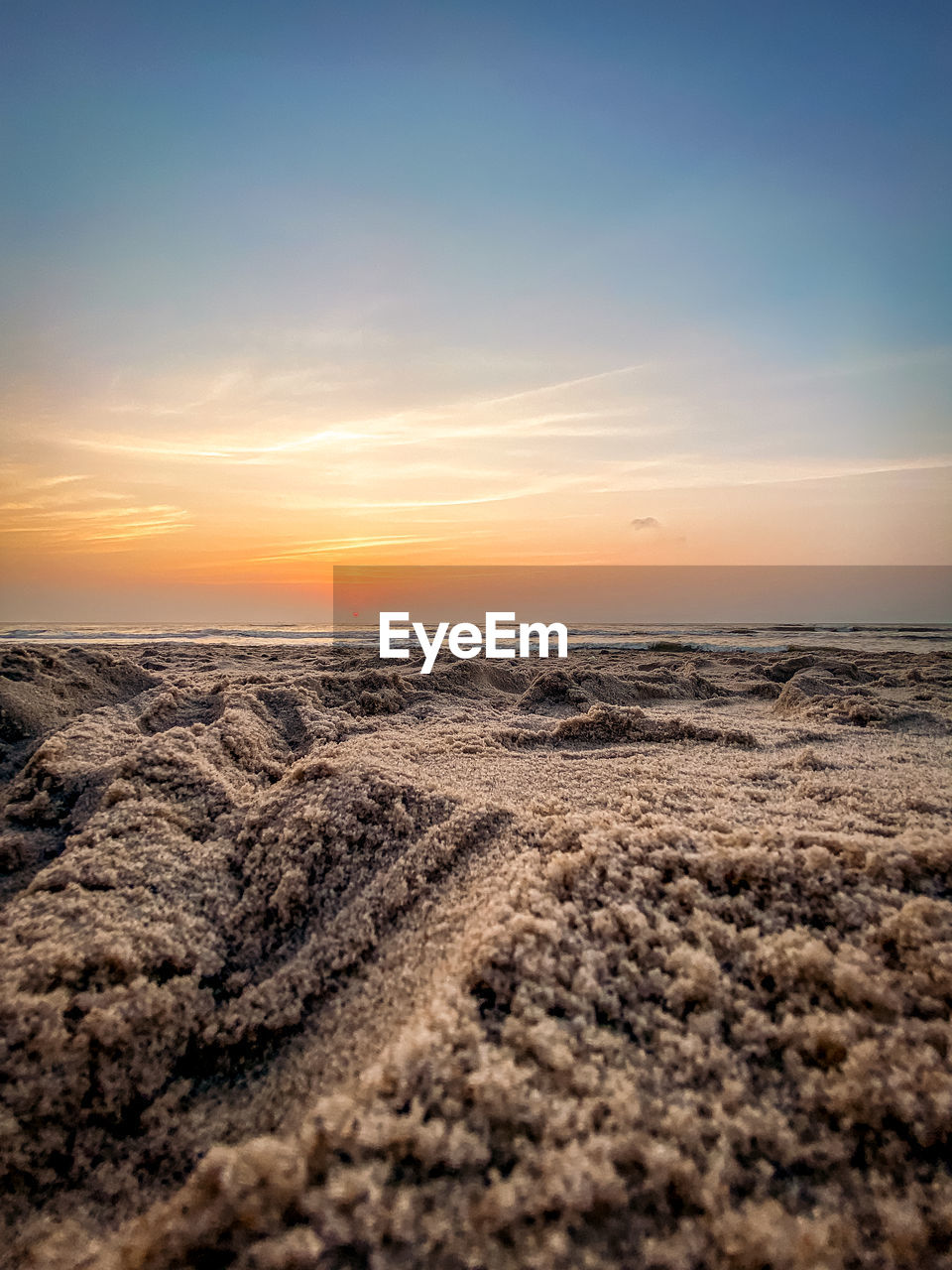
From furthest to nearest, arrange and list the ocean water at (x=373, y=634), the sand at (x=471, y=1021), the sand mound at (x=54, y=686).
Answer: the ocean water at (x=373, y=634) < the sand mound at (x=54, y=686) < the sand at (x=471, y=1021)

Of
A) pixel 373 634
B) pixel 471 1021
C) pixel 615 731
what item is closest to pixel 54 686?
pixel 615 731

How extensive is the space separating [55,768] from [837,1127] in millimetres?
2758

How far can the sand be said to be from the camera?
814mm

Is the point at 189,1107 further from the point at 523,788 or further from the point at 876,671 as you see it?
the point at 876,671

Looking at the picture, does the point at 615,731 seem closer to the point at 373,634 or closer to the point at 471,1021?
the point at 471,1021

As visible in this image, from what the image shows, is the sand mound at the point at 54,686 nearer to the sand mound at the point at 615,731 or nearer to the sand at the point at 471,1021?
the sand at the point at 471,1021

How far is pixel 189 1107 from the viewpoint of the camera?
1.21 m

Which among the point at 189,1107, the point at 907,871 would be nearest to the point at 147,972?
the point at 189,1107

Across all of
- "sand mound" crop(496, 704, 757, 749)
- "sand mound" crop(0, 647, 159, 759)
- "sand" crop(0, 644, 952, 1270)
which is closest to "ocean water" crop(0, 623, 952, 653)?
A: "sand mound" crop(0, 647, 159, 759)

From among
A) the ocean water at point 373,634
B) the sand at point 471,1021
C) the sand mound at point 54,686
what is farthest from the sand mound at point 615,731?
the ocean water at point 373,634

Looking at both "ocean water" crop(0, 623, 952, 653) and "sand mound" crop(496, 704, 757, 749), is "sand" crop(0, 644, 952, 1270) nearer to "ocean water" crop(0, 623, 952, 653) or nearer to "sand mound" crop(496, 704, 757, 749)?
"sand mound" crop(496, 704, 757, 749)

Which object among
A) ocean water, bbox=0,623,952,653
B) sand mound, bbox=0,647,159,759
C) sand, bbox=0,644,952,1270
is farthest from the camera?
ocean water, bbox=0,623,952,653

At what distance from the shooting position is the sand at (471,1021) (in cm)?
81

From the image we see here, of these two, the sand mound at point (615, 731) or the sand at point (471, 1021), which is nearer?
the sand at point (471, 1021)
